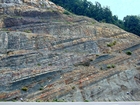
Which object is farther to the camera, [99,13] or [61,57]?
[99,13]

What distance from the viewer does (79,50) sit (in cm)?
3012

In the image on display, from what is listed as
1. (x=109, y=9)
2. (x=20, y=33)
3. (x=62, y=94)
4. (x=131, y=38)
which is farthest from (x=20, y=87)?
(x=109, y=9)

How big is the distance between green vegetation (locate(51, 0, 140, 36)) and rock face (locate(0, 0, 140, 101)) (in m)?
6.22

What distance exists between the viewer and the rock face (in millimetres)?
24812

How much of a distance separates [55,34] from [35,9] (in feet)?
17.3

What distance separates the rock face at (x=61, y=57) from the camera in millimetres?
24812

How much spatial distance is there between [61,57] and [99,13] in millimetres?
17319

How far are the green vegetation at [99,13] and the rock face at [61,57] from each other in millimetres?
6218

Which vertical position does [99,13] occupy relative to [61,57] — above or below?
above

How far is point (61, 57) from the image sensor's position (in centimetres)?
2842

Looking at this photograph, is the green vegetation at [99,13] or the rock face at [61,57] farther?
the green vegetation at [99,13]

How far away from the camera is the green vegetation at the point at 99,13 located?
41.2 meters

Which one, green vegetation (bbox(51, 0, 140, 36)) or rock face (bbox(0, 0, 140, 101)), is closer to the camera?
rock face (bbox(0, 0, 140, 101))

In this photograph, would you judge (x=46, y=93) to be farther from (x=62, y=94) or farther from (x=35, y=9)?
(x=35, y=9)
